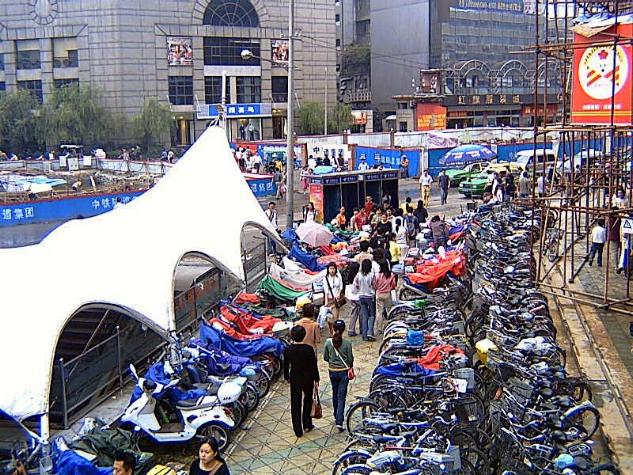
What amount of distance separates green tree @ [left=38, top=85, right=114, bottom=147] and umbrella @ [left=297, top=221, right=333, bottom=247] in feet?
134

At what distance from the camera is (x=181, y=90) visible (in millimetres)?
58625

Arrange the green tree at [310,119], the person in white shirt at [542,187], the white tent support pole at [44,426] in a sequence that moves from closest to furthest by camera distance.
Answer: the white tent support pole at [44,426] < the person in white shirt at [542,187] < the green tree at [310,119]

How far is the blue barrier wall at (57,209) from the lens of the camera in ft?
79.3

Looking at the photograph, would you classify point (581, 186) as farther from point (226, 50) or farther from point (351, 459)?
point (226, 50)

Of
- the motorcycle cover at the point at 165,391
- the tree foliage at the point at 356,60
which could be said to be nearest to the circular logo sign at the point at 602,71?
the motorcycle cover at the point at 165,391

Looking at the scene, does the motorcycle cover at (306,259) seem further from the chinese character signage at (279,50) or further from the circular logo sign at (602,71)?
the chinese character signage at (279,50)

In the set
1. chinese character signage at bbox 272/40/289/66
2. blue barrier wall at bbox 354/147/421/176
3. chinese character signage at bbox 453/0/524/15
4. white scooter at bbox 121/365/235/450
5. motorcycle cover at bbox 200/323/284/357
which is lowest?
white scooter at bbox 121/365/235/450

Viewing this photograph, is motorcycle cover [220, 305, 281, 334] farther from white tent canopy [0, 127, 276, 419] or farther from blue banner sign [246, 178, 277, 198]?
blue banner sign [246, 178, 277, 198]

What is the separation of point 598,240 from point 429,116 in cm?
4253

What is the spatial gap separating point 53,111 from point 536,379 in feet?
169

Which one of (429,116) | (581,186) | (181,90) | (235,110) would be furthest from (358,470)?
(181,90)

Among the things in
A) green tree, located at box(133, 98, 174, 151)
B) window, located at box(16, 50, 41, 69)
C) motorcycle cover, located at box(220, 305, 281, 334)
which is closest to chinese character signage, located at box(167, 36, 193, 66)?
green tree, located at box(133, 98, 174, 151)

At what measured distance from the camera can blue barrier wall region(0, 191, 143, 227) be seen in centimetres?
2416

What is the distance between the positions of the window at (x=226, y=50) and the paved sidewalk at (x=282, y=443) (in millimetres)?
52168
